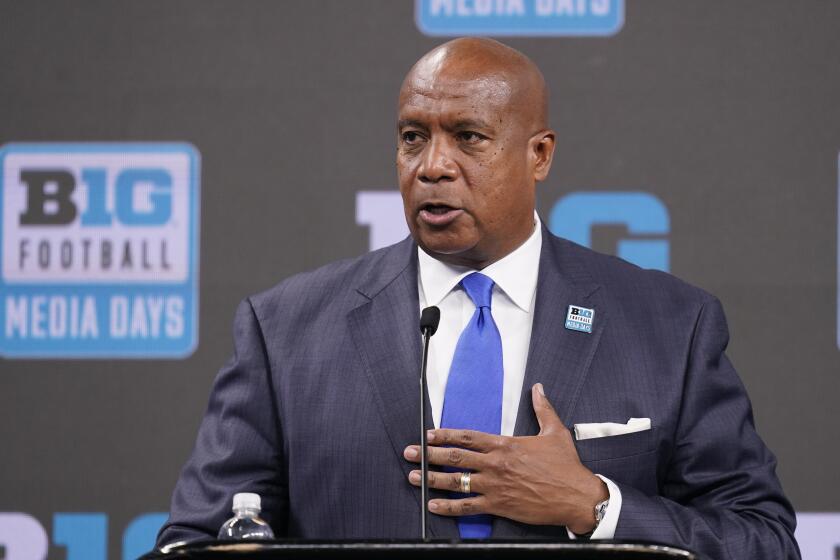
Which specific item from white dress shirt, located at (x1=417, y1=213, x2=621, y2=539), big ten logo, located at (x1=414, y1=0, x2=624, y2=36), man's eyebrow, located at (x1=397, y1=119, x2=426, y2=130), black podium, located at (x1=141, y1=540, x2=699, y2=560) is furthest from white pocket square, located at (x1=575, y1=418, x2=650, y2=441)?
big ten logo, located at (x1=414, y1=0, x2=624, y2=36)

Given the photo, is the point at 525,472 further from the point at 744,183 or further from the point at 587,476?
the point at 744,183

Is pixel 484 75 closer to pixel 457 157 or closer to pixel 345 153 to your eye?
pixel 457 157

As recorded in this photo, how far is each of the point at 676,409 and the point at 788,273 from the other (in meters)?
1.11

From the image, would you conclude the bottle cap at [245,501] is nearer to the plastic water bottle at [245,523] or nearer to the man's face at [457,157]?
the plastic water bottle at [245,523]

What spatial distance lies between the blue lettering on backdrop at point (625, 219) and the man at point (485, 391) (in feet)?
2.69

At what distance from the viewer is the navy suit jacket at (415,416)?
2230 mm

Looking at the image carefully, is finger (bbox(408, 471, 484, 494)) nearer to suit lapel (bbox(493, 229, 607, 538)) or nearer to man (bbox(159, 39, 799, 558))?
man (bbox(159, 39, 799, 558))

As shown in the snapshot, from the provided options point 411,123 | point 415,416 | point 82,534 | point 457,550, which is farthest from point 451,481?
point 82,534

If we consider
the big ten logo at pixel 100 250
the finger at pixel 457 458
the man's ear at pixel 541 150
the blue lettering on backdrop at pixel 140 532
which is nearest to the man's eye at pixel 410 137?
the man's ear at pixel 541 150

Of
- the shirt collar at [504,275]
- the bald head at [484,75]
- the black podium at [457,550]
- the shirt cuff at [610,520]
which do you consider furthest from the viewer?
the shirt collar at [504,275]

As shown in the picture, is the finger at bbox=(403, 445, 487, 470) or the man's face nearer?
the finger at bbox=(403, 445, 487, 470)

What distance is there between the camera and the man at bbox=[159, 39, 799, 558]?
2.15 metres

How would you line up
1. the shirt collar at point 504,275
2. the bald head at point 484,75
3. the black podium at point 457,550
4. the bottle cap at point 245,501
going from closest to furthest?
the black podium at point 457,550 → the bottle cap at point 245,501 → the bald head at point 484,75 → the shirt collar at point 504,275

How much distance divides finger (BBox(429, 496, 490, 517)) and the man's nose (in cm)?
60
